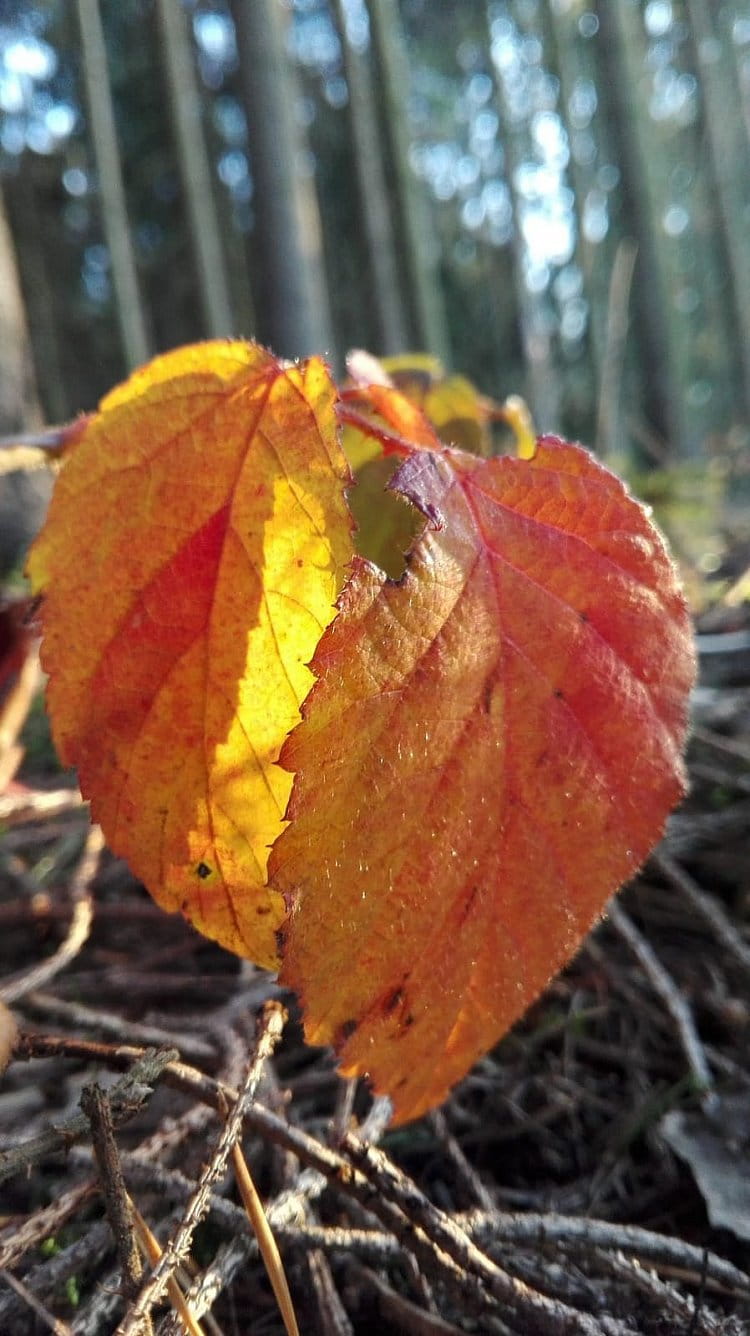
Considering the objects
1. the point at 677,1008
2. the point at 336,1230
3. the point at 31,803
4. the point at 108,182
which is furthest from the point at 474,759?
the point at 108,182

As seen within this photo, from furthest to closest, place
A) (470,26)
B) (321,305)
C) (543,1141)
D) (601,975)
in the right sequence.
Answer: (470,26)
(321,305)
(601,975)
(543,1141)

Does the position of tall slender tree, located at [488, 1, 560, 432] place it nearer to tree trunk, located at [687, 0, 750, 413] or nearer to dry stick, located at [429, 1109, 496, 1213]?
tree trunk, located at [687, 0, 750, 413]

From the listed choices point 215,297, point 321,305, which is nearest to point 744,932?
point 321,305

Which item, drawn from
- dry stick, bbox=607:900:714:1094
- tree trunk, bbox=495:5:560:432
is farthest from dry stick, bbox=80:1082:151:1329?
tree trunk, bbox=495:5:560:432

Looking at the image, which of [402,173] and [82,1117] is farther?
[402,173]

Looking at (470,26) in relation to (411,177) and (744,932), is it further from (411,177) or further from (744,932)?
(744,932)

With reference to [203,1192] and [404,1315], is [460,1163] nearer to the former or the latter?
[404,1315]
